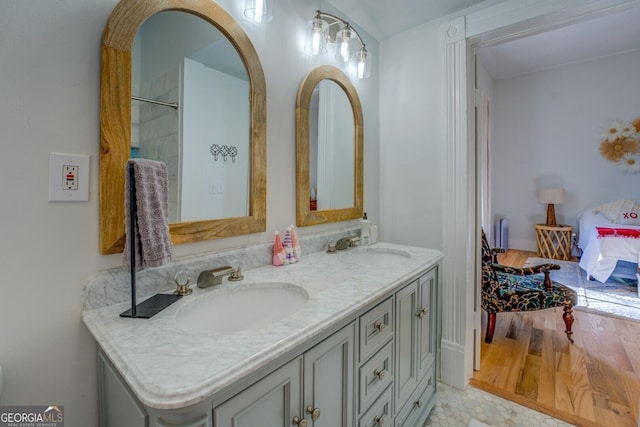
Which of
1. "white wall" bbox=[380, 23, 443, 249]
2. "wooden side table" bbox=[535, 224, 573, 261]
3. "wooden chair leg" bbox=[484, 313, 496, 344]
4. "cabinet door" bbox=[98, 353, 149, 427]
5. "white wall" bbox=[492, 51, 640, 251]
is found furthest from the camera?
"wooden side table" bbox=[535, 224, 573, 261]

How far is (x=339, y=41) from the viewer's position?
1.70m

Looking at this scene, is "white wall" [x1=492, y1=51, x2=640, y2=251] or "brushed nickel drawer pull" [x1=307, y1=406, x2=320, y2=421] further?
"white wall" [x1=492, y1=51, x2=640, y2=251]

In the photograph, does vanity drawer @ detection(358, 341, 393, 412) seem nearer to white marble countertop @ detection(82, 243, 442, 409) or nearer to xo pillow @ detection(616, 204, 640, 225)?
white marble countertop @ detection(82, 243, 442, 409)

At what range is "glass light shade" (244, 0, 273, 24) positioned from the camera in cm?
127

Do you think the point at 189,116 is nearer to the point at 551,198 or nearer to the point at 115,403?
the point at 115,403

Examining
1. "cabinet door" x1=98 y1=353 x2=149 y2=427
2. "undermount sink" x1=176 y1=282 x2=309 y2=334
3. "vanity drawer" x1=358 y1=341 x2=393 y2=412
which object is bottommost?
"vanity drawer" x1=358 y1=341 x2=393 y2=412

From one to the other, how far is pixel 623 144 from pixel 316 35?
16.1 feet

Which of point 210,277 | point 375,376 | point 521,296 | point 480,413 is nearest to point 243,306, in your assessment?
point 210,277

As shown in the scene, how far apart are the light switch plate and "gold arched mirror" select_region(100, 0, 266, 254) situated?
0.04 m

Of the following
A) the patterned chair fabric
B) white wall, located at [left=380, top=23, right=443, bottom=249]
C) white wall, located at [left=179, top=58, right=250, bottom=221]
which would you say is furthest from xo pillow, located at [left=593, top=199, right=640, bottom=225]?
white wall, located at [left=179, top=58, right=250, bottom=221]

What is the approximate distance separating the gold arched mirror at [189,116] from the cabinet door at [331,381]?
2.02ft

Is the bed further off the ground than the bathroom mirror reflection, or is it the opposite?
the bathroom mirror reflection

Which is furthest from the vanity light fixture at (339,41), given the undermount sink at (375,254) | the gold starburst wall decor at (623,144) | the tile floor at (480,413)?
the gold starburst wall decor at (623,144)

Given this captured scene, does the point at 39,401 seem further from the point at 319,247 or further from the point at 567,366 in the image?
the point at 567,366
